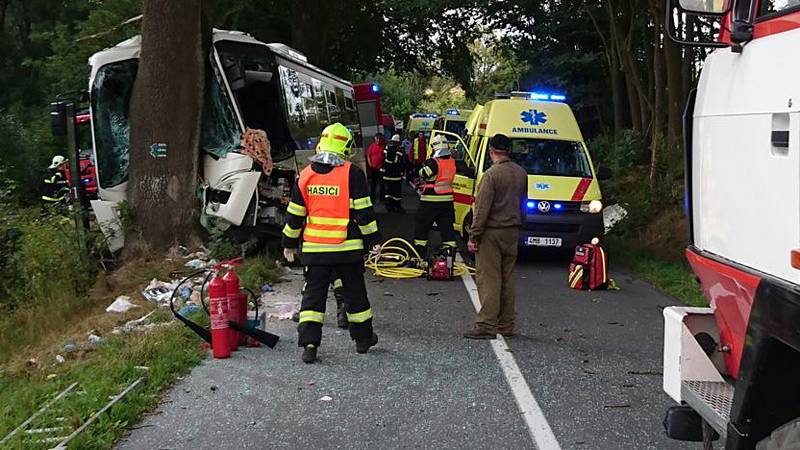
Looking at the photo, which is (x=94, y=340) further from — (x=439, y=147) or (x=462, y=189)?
(x=462, y=189)

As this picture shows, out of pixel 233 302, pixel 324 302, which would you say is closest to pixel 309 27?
pixel 233 302

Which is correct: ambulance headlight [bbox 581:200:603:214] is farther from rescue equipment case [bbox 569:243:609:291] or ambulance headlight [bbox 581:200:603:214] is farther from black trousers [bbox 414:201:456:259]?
black trousers [bbox 414:201:456:259]

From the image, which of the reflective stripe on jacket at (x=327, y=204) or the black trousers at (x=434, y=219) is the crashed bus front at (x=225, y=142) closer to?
the black trousers at (x=434, y=219)

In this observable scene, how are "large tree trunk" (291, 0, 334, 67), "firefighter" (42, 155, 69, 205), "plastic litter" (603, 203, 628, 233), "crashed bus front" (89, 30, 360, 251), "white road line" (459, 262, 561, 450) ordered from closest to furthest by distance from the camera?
"white road line" (459, 262, 561, 450) < "crashed bus front" (89, 30, 360, 251) < "plastic litter" (603, 203, 628, 233) < "firefighter" (42, 155, 69, 205) < "large tree trunk" (291, 0, 334, 67)

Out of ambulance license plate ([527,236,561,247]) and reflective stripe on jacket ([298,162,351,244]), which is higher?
reflective stripe on jacket ([298,162,351,244])

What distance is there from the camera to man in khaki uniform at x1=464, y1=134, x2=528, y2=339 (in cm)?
711

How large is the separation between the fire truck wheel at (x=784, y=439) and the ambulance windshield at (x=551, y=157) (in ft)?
29.0

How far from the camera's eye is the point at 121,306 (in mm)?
8453

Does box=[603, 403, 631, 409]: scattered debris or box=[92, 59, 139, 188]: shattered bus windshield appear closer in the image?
box=[603, 403, 631, 409]: scattered debris

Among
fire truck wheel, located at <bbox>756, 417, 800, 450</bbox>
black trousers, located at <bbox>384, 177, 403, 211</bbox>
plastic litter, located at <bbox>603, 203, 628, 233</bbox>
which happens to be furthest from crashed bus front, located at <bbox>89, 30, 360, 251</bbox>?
fire truck wheel, located at <bbox>756, 417, 800, 450</bbox>

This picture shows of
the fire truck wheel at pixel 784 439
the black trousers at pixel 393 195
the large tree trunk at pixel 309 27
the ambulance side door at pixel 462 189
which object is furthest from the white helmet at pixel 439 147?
the large tree trunk at pixel 309 27

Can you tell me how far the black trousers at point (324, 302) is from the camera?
625cm

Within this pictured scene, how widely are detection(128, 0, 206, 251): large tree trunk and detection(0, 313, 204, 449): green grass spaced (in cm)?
385

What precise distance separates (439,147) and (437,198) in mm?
753
